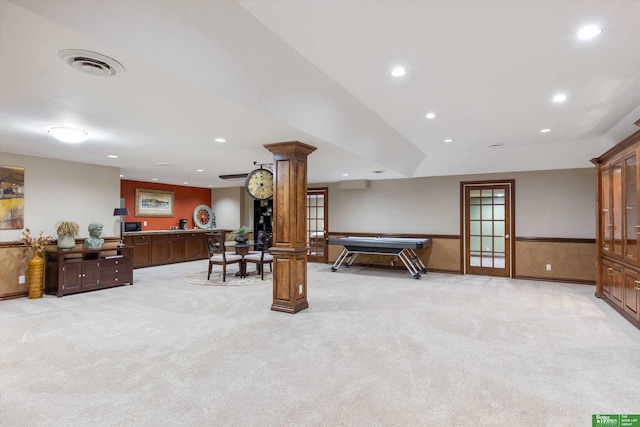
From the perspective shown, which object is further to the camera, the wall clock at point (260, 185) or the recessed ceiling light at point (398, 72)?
the wall clock at point (260, 185)

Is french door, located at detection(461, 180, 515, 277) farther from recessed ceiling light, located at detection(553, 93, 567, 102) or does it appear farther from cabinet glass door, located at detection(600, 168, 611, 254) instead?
recessed ceiling light, located at detection(553, 93, 567, 102)

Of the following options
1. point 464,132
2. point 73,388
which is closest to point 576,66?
point 464,132

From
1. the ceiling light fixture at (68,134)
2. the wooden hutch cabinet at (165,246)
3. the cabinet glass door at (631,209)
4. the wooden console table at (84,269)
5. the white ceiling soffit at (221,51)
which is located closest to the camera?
the white ceiling soffit at (221,51)

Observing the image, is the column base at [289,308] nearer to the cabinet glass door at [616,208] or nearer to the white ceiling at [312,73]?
the white ceiling at [312,73]

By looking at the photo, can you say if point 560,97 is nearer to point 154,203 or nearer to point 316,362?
point 316,362

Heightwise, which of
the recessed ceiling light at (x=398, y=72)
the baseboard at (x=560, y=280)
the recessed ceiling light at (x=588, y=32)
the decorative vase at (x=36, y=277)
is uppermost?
the recessed ceiling light at (x=398, y=72)

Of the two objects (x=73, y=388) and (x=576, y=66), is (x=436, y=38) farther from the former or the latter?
(x=73, y=388)

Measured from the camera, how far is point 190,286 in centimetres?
596

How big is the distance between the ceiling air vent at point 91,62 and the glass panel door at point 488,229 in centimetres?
680

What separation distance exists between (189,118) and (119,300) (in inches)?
127

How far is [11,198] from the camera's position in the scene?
5254 mm

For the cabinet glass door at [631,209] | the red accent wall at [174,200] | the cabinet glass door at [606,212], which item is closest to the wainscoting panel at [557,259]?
the cabinet glass door at [606,212]

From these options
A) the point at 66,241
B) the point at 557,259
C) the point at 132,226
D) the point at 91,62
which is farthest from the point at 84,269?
the point at 557,259

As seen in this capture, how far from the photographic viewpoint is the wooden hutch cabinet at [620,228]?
12.6 ft
